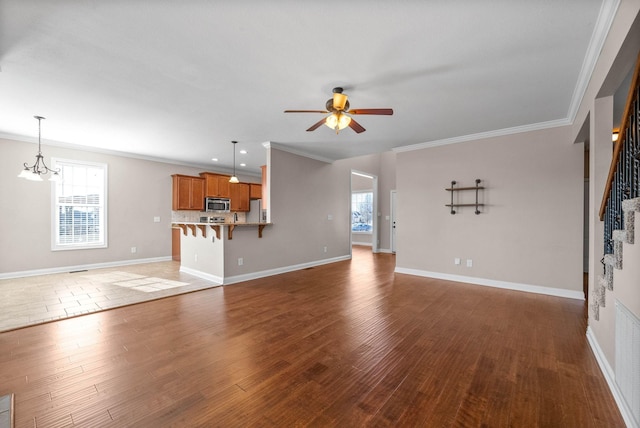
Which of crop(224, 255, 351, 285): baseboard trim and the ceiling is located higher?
the ceiling

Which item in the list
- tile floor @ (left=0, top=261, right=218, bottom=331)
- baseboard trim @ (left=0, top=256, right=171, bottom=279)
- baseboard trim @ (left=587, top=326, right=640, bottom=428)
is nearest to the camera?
baseboard trim @ (left=587, top=326, right=640, bottom=428)

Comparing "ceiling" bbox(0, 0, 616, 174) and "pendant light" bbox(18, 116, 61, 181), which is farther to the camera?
"pendant light" bbox(18, 116, 61, 181)

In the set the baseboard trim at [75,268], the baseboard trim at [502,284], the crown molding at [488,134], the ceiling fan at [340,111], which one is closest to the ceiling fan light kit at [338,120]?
the ceiling fan at [340,111]

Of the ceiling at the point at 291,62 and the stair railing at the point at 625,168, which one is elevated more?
the ceiling at the point at 291,62

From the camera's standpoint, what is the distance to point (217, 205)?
7.98 m

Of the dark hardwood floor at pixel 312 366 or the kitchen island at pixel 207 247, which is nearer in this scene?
the dark hardwood floor at pixel 312 366

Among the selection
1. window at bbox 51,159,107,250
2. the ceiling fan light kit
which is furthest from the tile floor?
the ceiling fan light kit

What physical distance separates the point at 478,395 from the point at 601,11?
276 centimetres

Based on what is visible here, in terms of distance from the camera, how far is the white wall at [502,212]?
13.2ft

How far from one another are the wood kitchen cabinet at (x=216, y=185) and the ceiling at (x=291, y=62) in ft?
10.8

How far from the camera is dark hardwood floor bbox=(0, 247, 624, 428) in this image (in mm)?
1627

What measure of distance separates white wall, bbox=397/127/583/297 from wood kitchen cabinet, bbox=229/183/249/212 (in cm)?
518

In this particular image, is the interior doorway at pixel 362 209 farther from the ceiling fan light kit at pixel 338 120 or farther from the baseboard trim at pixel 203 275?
the ceiling fan light kit at pixel 338 120

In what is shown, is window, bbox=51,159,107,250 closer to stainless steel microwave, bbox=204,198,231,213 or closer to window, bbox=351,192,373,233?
stainless steel microwave, bbox=204,198,231,213
